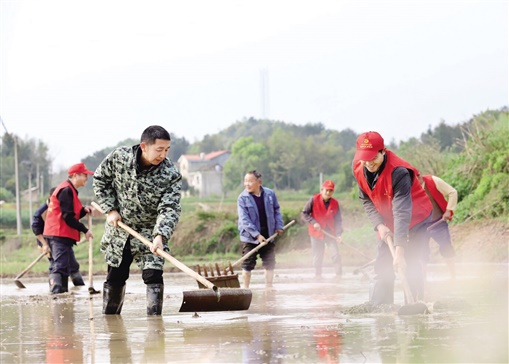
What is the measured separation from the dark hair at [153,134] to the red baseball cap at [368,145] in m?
1.85

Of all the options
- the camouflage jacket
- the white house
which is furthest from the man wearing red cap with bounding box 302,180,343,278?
the white house

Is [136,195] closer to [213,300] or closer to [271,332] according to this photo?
[213,300]

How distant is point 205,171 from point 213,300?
119404mm

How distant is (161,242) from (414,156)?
20819mm

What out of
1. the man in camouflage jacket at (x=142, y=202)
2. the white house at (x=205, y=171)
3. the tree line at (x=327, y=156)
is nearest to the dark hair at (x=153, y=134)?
the man in camouflage jacket at (x=142, y=202)

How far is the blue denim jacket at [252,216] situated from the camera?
15.2 metres

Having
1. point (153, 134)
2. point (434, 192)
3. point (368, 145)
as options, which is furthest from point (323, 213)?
point (368, 145)

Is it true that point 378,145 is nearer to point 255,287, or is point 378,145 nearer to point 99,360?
point 99,360

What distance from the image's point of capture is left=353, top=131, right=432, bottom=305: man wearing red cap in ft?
31.1

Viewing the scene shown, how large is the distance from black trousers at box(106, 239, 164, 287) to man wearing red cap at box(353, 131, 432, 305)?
2.23 meters

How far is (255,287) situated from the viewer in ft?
52.0

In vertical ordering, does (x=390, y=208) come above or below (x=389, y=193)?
below

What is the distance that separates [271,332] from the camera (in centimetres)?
866

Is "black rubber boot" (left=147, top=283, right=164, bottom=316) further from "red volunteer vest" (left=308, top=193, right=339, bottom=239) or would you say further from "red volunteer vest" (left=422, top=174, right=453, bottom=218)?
"red volunteer vest" (left=308, top=193, right=339, bottom=239)
